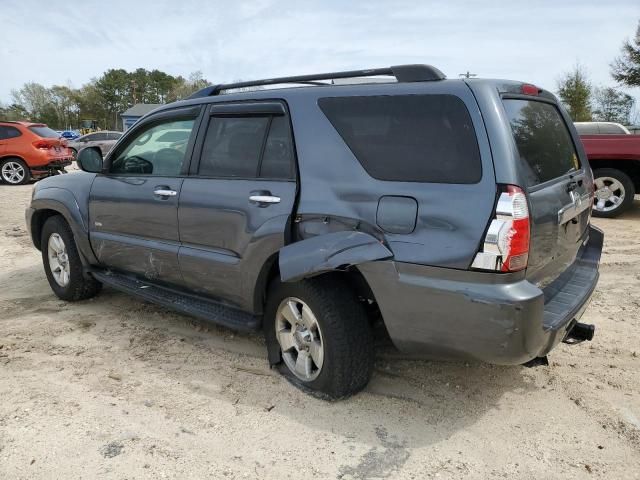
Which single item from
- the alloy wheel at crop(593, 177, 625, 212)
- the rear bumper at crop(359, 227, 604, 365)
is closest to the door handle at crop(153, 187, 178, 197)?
the rear bumper at crop(359, 227, 604, 365)

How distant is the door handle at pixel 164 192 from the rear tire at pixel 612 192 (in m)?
7.45

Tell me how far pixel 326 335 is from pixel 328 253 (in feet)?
1.52

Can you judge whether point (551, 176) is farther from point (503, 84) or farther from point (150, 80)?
point (150, 80)

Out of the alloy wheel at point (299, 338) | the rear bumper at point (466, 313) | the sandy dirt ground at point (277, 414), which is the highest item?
the rear bumper at point (466, 313)

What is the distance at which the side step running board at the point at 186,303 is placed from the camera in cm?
340

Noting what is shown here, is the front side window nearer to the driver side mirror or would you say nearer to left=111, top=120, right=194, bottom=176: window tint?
the driver side mirror

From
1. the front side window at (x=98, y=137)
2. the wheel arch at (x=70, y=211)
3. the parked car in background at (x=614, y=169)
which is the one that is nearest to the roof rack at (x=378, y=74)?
the wheel arch at (x=70, y=211)

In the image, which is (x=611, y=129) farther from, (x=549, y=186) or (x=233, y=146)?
(x=233, y=146)

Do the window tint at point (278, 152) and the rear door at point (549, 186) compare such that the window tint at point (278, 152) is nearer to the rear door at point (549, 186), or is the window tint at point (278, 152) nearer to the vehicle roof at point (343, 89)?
the vehicle roof at point (343, 89)

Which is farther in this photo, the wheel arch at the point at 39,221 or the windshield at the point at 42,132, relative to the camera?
the windshield at the point at 42,132

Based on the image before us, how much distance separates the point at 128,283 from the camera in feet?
14.0

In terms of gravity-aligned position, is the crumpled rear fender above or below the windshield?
below

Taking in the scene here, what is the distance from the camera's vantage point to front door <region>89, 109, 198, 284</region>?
379 cm

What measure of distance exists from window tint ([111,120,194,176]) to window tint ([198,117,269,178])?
257 millimetres
